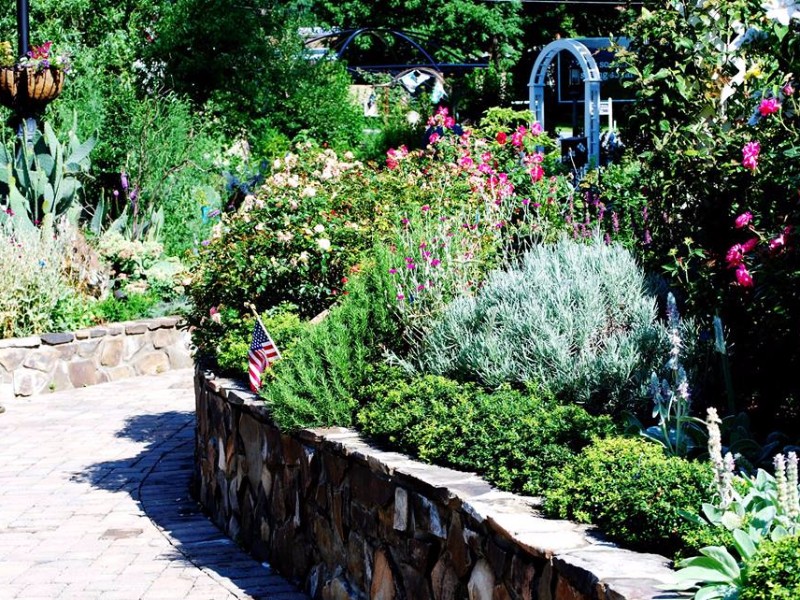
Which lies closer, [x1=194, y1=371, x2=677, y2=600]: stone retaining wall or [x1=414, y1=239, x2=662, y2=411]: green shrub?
[x1=194, y1=371, x2=677, y2=600]: stone retaining wall

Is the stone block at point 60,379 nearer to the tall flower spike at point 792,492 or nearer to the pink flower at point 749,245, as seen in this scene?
the pink flower at point 749,245

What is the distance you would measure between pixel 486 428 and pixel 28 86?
851 cm

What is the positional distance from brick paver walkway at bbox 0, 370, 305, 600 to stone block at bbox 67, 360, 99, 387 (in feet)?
1.33

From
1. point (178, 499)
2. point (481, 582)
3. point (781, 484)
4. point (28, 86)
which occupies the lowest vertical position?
point (178, 499)

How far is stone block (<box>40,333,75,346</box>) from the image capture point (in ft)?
33.3

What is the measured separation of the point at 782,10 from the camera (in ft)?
16.0

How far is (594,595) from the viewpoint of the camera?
117 inches

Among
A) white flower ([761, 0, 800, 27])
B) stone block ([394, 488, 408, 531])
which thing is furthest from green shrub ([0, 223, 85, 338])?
white flower ([761, 0, 800, 27])

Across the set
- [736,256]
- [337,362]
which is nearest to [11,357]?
[337,362]

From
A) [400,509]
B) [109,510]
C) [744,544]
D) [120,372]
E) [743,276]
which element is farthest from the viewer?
[120,372]

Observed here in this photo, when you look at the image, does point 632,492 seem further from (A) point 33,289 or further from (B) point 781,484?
(A) point 33,289

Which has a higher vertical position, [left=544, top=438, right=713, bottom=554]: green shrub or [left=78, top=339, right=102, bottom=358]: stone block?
[left=544, top=438, right=713, bottom=554]: green shrub

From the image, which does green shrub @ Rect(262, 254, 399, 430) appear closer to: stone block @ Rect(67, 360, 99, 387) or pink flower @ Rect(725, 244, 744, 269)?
pink flower @ Rect(725, 244, 744, 269)

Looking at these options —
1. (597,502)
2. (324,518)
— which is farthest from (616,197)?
(597,502)
